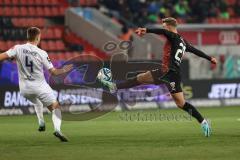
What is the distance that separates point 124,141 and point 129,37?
1574cm

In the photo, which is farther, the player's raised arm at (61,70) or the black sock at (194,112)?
the black sock at (194,112)

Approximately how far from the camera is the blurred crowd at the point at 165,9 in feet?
101

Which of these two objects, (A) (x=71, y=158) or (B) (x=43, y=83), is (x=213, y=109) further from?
(A) (x=71, y=158)

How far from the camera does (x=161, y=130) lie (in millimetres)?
15352

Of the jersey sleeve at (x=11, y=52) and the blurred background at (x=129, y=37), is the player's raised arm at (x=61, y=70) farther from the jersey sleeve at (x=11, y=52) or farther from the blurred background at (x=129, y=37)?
the blurred background at (x=129, y=37)

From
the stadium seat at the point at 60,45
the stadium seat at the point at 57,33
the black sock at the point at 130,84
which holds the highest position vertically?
the stadium seat at the point at 57,33

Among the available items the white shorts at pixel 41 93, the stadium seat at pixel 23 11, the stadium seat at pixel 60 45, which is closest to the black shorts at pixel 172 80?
the white shorts at pixel 41 93

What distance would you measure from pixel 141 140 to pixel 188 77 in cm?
1277

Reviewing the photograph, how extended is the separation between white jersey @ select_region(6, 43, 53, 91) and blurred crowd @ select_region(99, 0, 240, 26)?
1754 cm

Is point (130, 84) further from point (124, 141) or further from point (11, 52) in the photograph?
point (11, 52)

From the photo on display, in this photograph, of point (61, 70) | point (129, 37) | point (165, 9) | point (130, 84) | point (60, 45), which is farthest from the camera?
point (165, 9)

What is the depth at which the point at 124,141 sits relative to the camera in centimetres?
1301

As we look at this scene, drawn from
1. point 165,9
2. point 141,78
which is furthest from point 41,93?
point 165,9

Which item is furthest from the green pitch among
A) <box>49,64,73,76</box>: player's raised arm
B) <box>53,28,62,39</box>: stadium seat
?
<box>53,28,62,39</box>: stadium seat
